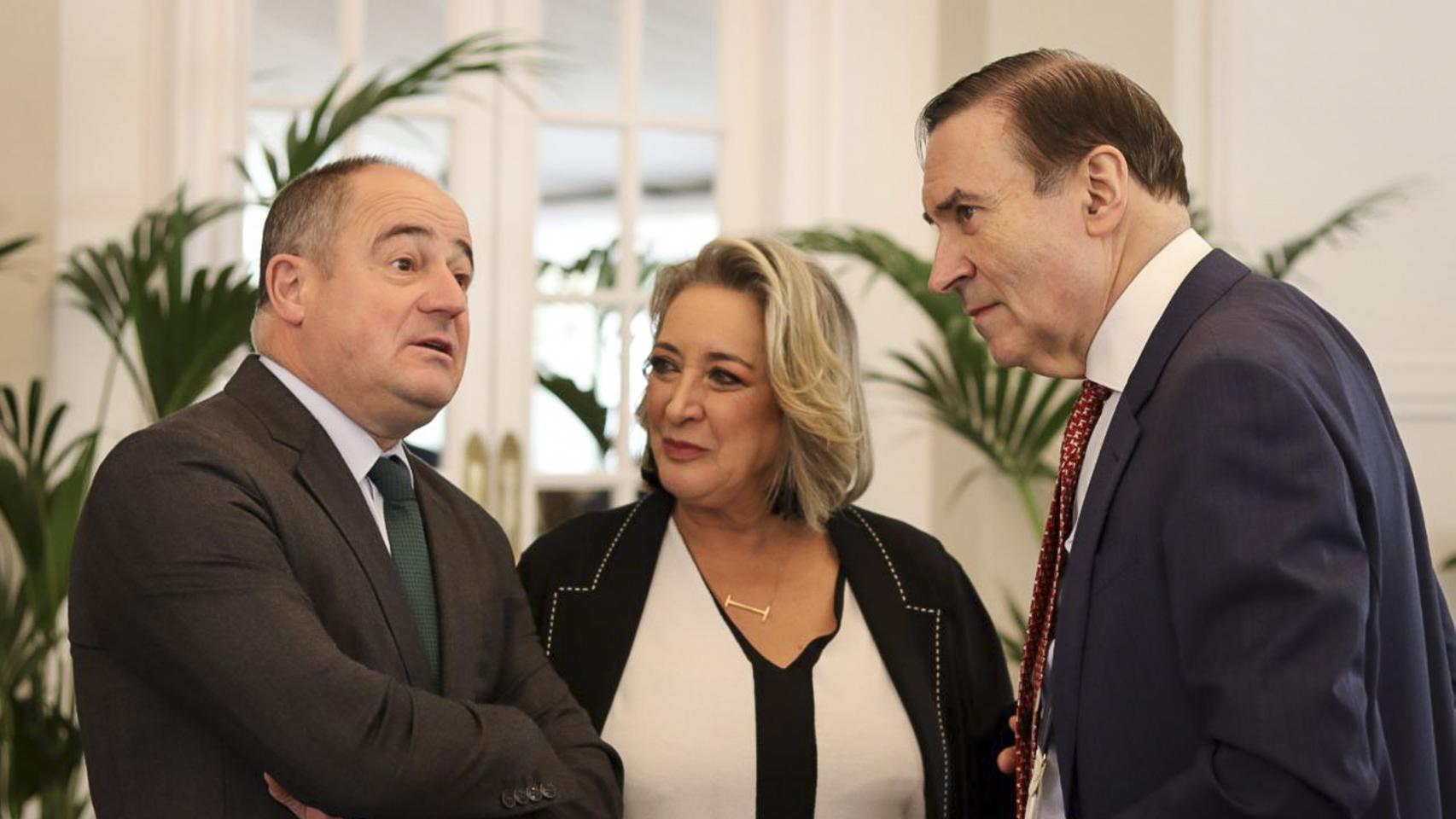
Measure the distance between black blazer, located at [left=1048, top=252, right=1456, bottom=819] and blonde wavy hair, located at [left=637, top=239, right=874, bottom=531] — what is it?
89 cm

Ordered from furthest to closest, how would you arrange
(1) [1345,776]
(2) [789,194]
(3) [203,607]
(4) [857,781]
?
(2) [789,194] < (4) [857,781] < (3) [203,607] < (1) [1345,776]

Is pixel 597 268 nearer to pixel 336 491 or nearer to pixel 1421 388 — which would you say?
pixel 1421 388

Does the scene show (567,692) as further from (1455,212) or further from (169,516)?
(1455,212)

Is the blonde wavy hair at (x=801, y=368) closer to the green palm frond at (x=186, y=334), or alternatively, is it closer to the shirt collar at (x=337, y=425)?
the shirt collar at (x=337, y=425)

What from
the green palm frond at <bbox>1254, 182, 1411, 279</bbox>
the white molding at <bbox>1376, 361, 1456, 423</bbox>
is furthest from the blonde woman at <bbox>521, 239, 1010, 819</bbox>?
the white molding at <bbox>1376, 361, 1456, 423</bbox>

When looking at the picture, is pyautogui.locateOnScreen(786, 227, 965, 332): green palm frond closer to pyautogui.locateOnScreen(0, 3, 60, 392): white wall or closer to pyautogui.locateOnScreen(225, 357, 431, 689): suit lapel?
pyautogui.locateOnScreen(0, 3, 60, 392): white wall

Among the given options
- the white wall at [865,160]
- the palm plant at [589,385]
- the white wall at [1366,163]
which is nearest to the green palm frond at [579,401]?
the palm plant at [589,385]

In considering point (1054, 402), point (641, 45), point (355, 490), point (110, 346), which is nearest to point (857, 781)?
point (355, 490)

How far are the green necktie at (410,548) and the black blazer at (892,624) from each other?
434mm

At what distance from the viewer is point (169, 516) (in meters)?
1.65

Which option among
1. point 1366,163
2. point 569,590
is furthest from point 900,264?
point 569,590

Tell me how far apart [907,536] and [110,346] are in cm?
241

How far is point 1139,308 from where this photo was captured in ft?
5.48

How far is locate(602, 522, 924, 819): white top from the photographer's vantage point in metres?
2.28
